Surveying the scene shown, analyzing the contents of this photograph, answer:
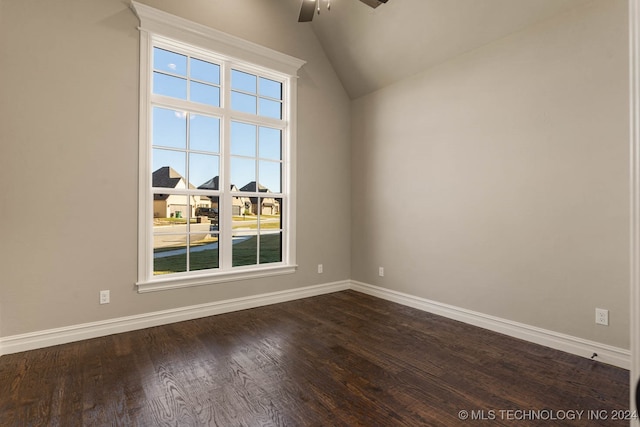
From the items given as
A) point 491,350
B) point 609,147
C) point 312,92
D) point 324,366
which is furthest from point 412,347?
point 312,92

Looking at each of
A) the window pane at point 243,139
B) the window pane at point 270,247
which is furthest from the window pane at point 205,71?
the window pane at point 270,247

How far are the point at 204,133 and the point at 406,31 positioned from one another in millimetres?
2621

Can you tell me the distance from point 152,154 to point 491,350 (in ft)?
12.4

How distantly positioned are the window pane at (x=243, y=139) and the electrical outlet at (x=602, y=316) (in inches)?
149

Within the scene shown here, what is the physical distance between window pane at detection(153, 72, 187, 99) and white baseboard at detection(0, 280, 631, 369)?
233 cm

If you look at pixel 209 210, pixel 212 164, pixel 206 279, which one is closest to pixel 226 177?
pixel 212 164

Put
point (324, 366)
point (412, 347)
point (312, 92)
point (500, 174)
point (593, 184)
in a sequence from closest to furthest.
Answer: point (324, 366)
point (593, 184)
point (412, 347)
point (500, 174)
point (312, 92)

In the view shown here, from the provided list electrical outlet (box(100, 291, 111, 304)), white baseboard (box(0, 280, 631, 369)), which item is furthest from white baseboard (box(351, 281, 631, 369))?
electrical outlet (box(100, 291, 111, 304))

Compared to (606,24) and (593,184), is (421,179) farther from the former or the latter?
(606,24)

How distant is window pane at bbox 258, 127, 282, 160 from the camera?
13.8 ft

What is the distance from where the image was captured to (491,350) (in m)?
2.79

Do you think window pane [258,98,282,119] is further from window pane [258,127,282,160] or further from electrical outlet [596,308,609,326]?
electrical outlet [596,308,609,326]

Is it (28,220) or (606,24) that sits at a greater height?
(606,24)

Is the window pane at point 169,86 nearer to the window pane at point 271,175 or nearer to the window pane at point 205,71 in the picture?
the window pane at point 205,71
